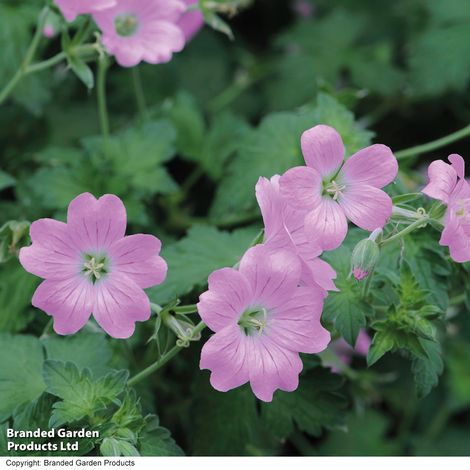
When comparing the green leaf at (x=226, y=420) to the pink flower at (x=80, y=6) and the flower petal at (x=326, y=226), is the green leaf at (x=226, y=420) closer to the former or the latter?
the flower petal at (x=326, y=226)

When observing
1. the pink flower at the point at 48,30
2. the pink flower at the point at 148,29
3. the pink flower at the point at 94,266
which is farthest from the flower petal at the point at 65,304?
the pink flower at the point at 48,30

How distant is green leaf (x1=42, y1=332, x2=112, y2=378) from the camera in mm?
1453

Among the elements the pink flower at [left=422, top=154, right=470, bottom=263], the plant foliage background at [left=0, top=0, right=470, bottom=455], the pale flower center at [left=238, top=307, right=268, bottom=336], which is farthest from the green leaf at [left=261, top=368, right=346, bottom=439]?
the pink flower at [left=422, top=154, right=470, bottom=263]

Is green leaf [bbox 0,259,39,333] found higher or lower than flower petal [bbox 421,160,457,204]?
lower

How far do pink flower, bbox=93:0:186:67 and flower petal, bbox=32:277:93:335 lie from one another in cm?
56

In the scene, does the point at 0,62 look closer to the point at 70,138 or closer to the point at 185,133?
the point at 70,138

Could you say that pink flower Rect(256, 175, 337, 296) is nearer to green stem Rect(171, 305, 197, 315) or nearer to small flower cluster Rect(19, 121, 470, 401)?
small flower cluster Rect(19, 121, 470, 401)

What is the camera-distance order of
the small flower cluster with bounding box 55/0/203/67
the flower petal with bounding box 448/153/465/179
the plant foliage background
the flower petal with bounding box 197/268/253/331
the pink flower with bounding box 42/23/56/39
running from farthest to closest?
1. the pink flower with bounding box 42/23/56/39
2. the small flower cluster with bounding box 55/0/203/67
3. the plant foliage background
4. the flower petal with bounding box 448/153/465/179
5. the flower petal with bounding box 197/268/253/331

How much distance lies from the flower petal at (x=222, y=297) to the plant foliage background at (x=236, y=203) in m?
0.12

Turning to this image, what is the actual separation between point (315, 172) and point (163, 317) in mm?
325

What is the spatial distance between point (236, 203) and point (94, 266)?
56cm

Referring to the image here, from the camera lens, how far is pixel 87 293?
1.27 m

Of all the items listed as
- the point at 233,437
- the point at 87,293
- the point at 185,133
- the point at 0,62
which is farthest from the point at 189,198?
the point at 87,293

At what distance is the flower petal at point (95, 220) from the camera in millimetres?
1214
